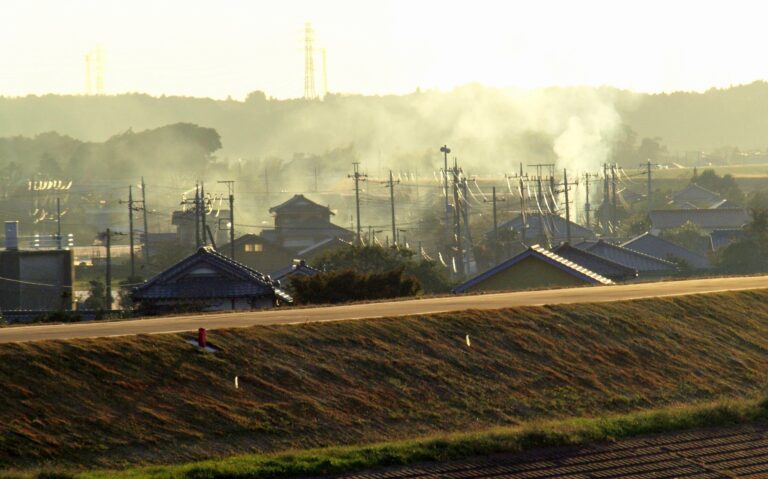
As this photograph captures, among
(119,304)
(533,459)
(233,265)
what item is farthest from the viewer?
(119,304)

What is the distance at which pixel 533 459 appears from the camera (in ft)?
86.7

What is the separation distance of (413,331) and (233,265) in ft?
49.8

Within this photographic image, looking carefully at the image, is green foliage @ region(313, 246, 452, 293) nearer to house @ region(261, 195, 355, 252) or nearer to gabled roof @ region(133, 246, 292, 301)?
gabled roof @ region(133, 246, 292, 301)

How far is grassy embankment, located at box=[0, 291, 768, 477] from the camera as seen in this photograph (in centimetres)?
2562

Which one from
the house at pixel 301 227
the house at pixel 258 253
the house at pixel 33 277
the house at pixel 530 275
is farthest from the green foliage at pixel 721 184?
the house at pixel 33 277

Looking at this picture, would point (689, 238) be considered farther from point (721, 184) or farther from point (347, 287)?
point (347, 287)

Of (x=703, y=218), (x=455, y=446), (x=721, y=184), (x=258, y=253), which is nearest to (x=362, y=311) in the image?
(x=455, y=446)

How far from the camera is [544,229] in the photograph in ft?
302

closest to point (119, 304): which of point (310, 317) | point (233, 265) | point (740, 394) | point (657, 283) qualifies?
point (233, 265)

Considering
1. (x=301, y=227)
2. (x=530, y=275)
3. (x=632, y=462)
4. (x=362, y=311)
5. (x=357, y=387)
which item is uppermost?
(x=362, y=311)

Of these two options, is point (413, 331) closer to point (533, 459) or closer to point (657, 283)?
point (533, 459)

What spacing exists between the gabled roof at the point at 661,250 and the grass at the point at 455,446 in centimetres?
4856

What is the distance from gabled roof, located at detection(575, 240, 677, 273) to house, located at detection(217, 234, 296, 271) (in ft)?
73.3

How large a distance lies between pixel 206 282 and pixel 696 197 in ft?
288
